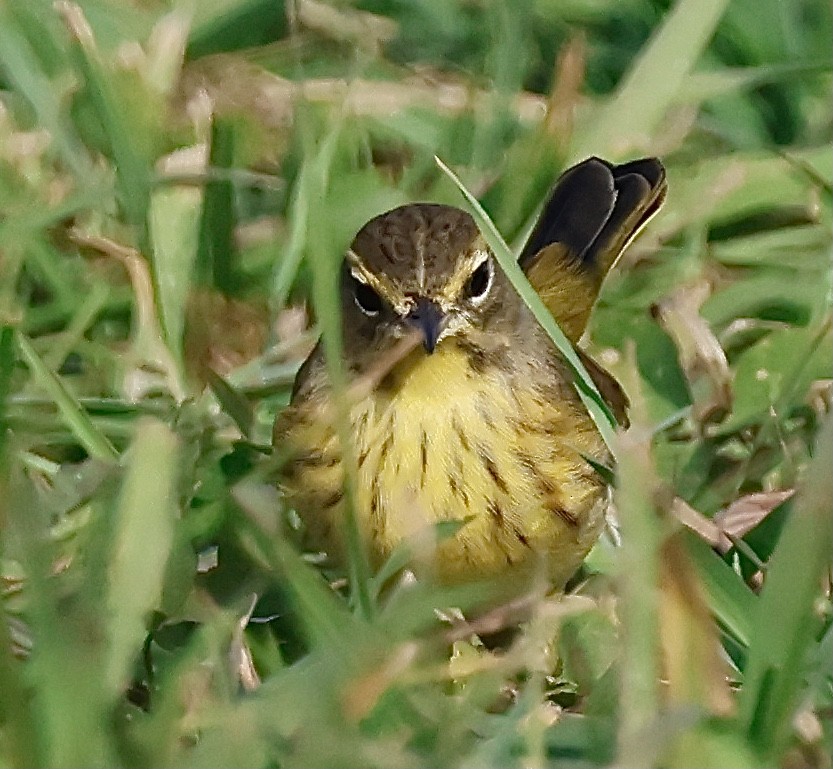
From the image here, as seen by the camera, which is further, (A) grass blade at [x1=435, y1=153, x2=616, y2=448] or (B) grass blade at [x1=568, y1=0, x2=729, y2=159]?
(B) grass blade at [x1=568, y1=0, x2=729, y2=159]

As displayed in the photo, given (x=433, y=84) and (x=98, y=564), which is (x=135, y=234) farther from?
(x=98, y=564)

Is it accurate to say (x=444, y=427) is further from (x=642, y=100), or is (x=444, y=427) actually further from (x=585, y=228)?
(x=642, y=100)

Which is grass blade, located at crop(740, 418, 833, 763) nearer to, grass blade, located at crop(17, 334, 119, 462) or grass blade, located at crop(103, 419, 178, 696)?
grass blade, located at crop(103, 419, 178, 696)

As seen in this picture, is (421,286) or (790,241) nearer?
(421,286)

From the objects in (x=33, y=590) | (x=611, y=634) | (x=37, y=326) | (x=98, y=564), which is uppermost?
(x=33, y=590)

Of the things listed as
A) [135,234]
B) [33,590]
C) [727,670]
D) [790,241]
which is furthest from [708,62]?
[33,590]

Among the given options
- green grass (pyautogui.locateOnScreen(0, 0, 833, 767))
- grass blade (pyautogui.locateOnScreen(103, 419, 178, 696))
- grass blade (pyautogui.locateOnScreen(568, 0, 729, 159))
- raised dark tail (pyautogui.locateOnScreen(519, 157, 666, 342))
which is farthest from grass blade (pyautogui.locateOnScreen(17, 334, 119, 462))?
grass blade (pyautogui.locateOnScreen(568, 0, 729, 159))

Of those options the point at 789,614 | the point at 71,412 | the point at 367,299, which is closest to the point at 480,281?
the point at 367,299

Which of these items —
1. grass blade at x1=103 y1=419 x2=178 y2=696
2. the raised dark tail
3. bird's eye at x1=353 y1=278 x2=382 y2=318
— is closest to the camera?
grass blade at x1=103 y1=419 x2=178 y2=696
